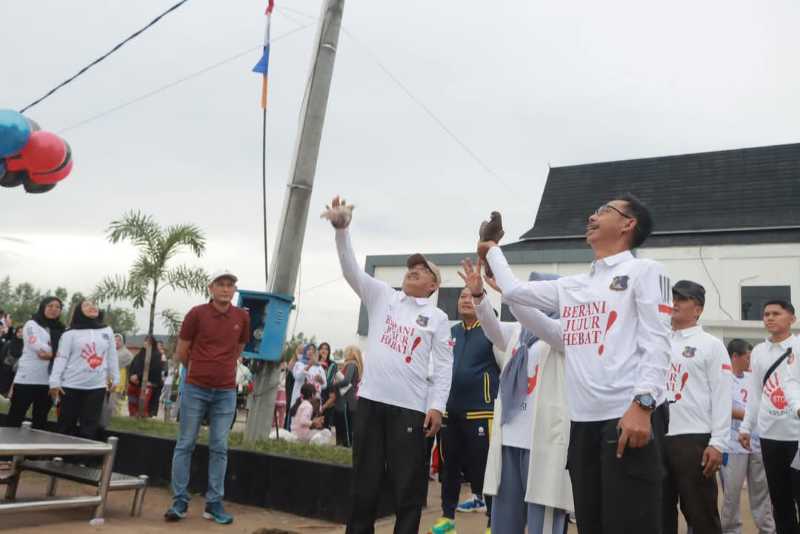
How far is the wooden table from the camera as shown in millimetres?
5039

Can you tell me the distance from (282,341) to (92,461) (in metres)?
2.52

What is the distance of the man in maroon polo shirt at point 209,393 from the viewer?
588 centimetres

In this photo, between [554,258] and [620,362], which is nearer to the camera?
[620,362]

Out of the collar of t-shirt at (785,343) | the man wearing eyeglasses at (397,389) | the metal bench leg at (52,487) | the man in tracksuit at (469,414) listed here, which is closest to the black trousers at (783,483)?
the collar of t-shirt at (785,343)

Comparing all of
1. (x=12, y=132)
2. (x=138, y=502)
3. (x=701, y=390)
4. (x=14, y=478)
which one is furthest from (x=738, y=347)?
(x=12, y=132)

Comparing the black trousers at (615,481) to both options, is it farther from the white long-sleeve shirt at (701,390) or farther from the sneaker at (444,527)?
the sneaker at (444,527)

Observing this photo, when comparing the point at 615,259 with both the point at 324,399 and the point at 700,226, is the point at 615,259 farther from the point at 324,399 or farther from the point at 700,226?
the point at 700,226

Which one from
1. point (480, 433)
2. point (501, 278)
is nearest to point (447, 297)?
point (480, 433)

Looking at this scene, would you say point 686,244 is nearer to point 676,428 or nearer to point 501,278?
point 676,428

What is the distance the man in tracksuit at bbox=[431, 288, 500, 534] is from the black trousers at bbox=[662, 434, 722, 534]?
1543 mm

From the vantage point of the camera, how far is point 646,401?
2824 mm

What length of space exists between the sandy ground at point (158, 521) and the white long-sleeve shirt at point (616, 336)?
281 cm

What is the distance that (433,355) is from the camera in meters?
4.83

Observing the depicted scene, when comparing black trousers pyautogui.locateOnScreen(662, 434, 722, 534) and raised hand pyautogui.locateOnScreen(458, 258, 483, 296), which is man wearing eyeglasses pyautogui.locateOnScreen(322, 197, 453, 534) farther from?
black trousers pyautogui.locateOnScreen(662, 434, 722, 534)
